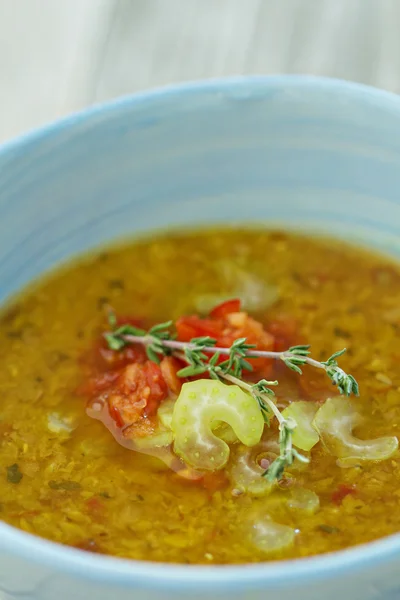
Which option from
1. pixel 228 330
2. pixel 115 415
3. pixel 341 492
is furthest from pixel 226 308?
pixel 341 492

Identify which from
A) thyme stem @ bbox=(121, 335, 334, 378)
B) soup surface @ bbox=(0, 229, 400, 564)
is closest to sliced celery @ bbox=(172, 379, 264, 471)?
soup surface @ bbox=(0, 229, 400, 564)

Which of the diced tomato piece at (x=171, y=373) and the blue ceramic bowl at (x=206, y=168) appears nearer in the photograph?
the diced tomato piece at (x=171, y=373)

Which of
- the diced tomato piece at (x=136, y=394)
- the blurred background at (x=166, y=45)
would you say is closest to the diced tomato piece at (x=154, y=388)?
the diced tomato piece at (x=136, y=394)

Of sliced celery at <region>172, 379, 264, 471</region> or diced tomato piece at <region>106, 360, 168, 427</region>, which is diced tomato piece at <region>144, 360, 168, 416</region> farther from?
sliced celery at <region>172, 379, 264, 471</region>

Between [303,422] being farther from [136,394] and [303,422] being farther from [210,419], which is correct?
[136,394]

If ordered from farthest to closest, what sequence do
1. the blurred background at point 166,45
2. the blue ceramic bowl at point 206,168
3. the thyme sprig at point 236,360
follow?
the blurred background at point 166,45, the blue ceramic bowl at point 206,168, the thyme sprig at point 236,360

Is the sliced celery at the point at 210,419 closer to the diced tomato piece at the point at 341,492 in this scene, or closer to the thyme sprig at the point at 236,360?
the thyme sprig at the point at 236,360
